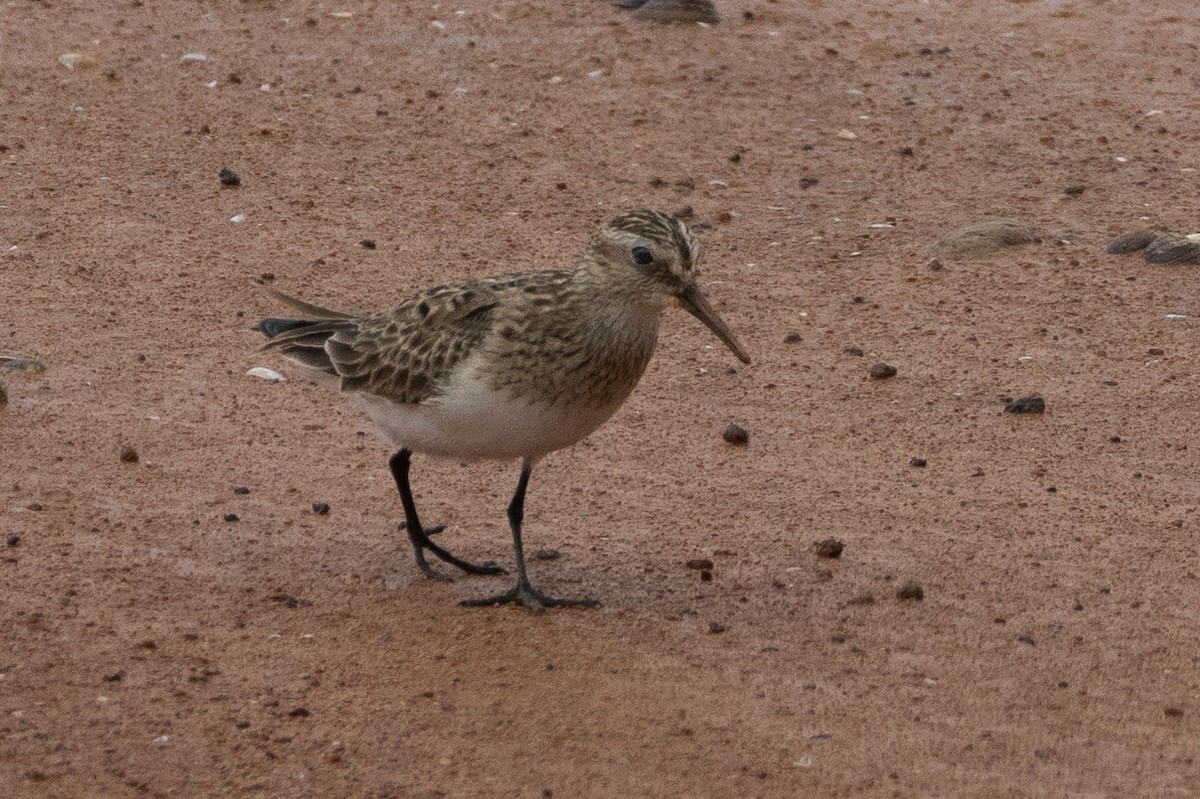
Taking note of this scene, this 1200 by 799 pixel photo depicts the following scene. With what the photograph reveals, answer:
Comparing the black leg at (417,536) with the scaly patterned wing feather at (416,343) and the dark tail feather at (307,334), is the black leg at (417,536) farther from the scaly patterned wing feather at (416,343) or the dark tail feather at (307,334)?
the dark tail feather at (307,334)

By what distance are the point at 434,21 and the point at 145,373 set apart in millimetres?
6420

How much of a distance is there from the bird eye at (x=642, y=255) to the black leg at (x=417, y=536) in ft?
4.58

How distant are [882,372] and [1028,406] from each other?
0.84 m

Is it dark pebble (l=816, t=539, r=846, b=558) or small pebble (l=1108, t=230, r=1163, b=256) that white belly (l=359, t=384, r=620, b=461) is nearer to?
dark pebble (l=816, t=539, r=846, b=558)

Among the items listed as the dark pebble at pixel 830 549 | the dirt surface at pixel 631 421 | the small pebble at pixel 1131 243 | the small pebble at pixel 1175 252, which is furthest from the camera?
the small pebble at pixel 1131 243

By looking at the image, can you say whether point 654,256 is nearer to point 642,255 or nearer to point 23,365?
point 642,255

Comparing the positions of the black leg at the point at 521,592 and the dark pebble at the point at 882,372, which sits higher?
the black leg at the point at 521,592

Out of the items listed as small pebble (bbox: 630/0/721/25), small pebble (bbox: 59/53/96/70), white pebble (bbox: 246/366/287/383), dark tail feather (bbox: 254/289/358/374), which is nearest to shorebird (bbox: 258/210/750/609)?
dark tail feather (bbox: 254/289/358/374)

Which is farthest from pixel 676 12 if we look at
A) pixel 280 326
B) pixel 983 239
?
pixel 280 326

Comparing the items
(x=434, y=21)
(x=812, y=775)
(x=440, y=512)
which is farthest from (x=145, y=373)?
(x=434, y=21)

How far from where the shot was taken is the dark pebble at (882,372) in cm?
981

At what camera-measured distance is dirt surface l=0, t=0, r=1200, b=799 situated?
6.28 meters

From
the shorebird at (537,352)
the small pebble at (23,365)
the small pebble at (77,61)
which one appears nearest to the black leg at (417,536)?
the shorebird at (537,352)

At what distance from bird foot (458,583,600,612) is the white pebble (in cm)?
265
